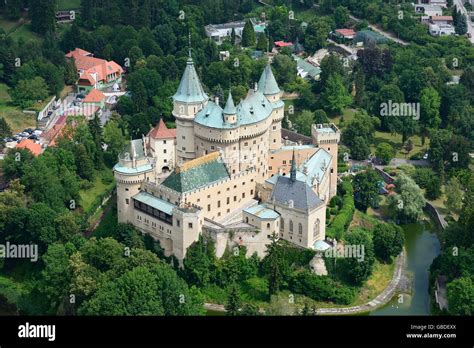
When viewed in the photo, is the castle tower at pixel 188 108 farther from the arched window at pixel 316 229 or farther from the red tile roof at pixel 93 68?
the red tile roof at pixel 93 68

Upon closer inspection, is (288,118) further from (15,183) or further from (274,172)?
(15,183)

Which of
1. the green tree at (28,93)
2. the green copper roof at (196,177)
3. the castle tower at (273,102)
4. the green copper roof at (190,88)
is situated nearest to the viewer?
the green copper roof at (196,177)

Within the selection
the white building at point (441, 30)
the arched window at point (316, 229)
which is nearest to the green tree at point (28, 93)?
the arched window at point (316, 229)

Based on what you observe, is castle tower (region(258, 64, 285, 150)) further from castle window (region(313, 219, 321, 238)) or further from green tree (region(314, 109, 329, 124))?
green tree (region(314, 109, 329, 124))

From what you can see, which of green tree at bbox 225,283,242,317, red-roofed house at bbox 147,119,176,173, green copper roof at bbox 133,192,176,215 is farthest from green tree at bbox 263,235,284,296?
red-roofed house at bbox 147,119,176,173

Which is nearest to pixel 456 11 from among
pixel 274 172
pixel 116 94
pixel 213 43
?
pixel 213 43

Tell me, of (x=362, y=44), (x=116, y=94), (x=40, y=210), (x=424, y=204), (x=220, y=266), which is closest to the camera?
(x=220, y=266)
